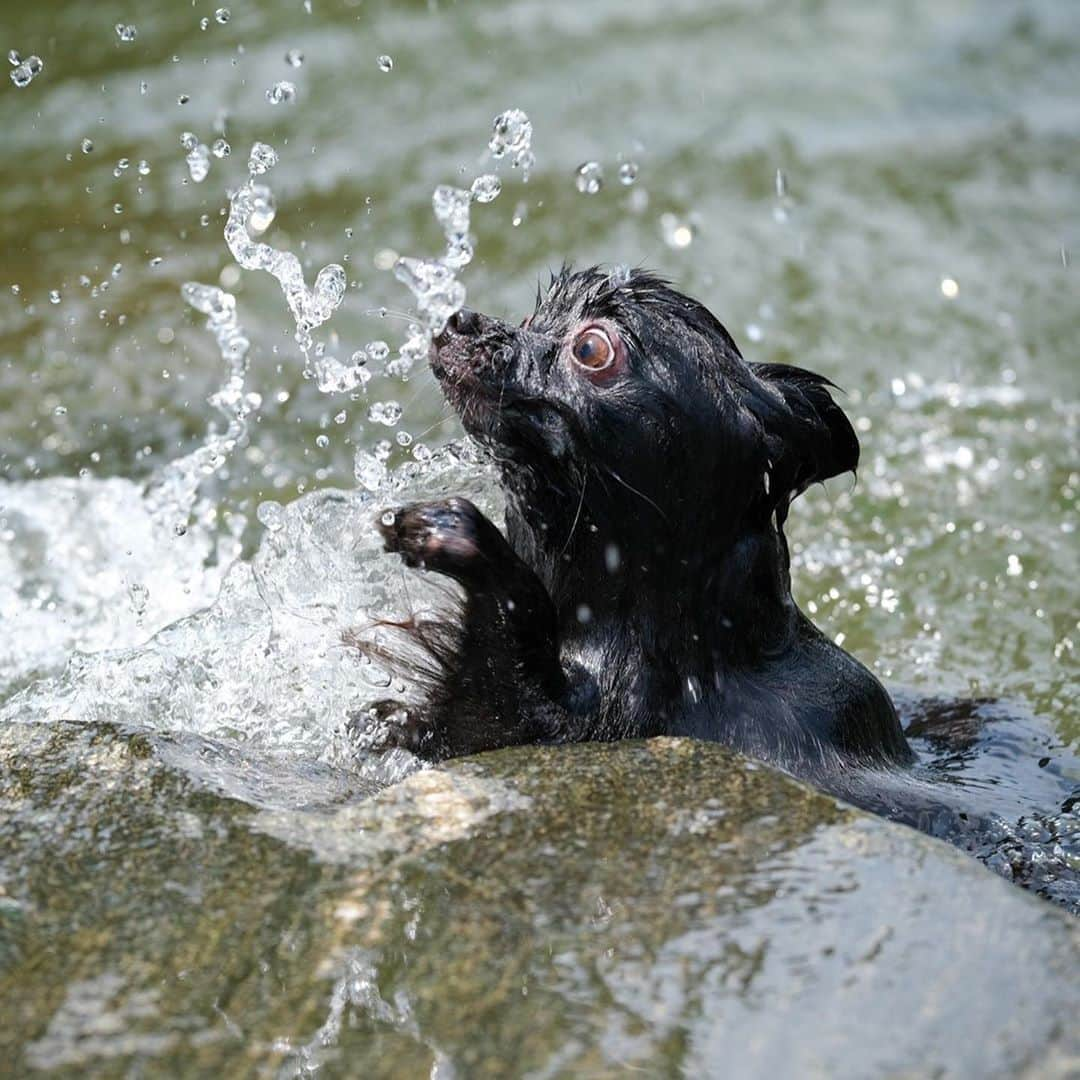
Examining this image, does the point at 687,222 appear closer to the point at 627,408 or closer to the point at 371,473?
the point at 371,473

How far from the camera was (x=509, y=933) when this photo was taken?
3010 mm

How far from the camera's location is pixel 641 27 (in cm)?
1233

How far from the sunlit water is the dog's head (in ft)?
0.86

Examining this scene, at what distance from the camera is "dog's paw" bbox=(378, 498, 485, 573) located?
4.06 meters

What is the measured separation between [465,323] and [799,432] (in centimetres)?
90

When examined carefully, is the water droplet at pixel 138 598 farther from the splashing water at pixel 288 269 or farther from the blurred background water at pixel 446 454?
the splashing water at pixel 288 269

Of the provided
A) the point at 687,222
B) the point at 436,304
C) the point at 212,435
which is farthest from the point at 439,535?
the point at 687,222

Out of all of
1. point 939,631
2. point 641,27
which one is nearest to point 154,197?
point 641,27

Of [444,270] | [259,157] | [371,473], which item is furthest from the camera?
[259,157]

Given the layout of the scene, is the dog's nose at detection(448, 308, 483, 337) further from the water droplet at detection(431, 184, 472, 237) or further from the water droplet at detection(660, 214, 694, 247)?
the water droplet at detection(660, 214, 694, 247)

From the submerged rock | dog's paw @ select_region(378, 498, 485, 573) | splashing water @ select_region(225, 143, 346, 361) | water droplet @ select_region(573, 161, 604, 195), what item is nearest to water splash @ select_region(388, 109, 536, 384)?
splashing water @ select_region(225, 143, 346, 361)

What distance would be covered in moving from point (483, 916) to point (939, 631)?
3.77 meters

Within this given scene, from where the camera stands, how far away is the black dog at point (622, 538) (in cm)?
421

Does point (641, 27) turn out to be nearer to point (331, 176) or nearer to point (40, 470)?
point (331, 176)
